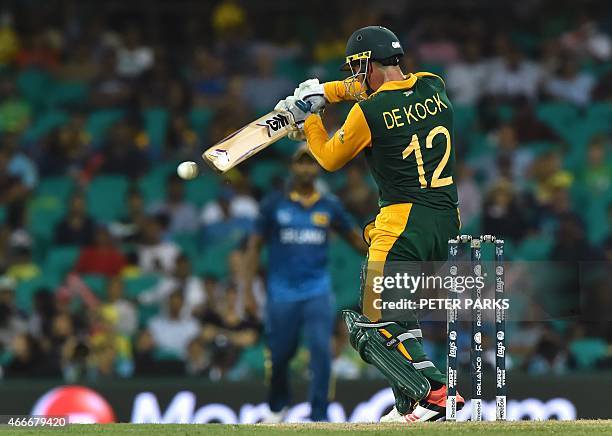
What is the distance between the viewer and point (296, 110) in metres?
6.57

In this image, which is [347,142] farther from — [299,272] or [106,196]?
[106,196]

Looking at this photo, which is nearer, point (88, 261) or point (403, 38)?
point (88, 261)

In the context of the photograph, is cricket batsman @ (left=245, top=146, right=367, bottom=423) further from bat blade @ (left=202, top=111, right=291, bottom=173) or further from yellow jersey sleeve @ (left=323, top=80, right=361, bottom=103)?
yellow jersey sleeve @ (left=323, top=80, right=361, bottom=103)

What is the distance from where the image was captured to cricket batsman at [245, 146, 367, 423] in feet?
30.1

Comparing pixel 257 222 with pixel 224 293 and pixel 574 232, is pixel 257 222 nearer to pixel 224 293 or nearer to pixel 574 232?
pixel 224 293

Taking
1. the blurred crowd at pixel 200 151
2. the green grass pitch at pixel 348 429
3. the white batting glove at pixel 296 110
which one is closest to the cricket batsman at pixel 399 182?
the white batting glove at pixel 296 110

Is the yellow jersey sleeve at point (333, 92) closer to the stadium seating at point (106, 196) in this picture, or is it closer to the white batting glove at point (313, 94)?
the white batting glove at point (313, 94)

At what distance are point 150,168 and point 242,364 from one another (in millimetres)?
2995

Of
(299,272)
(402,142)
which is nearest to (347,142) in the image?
(402,142)

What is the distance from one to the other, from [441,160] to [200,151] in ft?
23.5

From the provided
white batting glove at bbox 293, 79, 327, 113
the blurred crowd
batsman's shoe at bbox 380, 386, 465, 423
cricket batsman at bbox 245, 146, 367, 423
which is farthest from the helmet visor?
the blurred crowd

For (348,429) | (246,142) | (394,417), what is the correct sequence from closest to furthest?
(348,429) → (394,417) → (246,142)

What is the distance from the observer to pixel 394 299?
20.7ft

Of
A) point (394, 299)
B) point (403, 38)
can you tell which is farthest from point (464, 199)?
point (394, 299)
